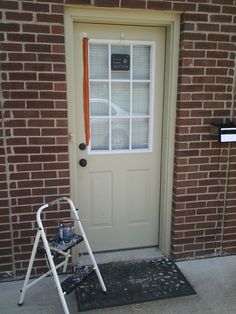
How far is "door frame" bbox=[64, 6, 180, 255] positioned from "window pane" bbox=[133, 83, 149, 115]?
0.18m

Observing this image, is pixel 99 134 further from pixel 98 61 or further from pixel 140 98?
pixel 98 61

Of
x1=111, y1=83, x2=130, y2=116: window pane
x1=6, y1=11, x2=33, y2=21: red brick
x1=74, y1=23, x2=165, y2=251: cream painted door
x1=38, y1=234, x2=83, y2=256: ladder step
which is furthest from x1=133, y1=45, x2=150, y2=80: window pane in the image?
x1=38, y1=234, x2=83, y2=256: ladder step

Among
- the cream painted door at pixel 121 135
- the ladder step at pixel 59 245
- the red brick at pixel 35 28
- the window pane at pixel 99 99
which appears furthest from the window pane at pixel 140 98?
the ladder step at pixel 59 245

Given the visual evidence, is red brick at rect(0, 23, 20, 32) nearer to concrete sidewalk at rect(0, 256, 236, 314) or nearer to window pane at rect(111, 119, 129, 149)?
window pane at rect(111, 119, 129, 149)

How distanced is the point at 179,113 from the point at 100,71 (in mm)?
861

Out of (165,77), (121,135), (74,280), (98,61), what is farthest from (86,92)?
(74,280)

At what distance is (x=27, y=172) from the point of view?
9.18 feet

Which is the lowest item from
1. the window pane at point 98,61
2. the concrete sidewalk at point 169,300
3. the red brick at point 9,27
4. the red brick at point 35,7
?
the concrete sidewalk at point 169,300

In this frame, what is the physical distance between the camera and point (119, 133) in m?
3.21

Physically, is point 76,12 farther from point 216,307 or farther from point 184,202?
point 216,307

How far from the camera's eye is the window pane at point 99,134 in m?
3.13

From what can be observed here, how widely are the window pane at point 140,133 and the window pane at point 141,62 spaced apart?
0.44 m

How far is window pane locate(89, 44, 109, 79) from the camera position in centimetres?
299

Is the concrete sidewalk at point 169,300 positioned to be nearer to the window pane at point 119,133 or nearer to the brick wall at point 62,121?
the brick wall at point 62,121
